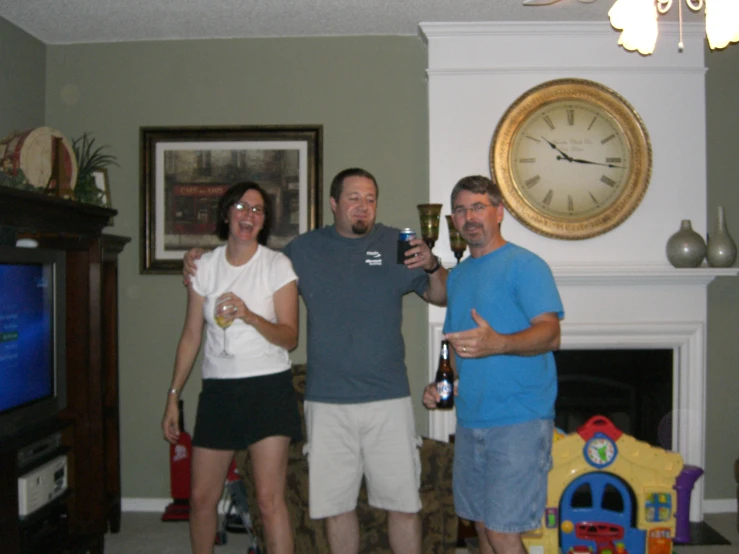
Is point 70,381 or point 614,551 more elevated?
point 70,381

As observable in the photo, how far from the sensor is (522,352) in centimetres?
200

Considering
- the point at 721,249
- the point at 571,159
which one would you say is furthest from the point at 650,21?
the point at 721,249

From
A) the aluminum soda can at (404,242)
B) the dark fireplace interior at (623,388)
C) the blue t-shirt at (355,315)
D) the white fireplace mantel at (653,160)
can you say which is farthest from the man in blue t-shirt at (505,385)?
the dark fireplace interior at (623,388)

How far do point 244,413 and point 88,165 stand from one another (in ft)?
5.70

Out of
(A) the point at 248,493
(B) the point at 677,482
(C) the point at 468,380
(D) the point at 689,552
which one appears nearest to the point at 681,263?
(B) the point at 677,482

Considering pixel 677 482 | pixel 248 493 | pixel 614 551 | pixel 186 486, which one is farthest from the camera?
Answer: pixel 186 486

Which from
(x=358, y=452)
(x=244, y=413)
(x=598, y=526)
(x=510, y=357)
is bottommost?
(x=598, y=526)

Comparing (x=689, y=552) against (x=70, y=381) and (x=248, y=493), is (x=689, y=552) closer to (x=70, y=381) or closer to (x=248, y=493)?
(x=248, y=493)

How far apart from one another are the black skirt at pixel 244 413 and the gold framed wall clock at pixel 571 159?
175cm

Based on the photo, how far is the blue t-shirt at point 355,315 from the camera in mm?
2469

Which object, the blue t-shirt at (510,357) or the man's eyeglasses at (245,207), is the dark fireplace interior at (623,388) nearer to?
the blue t-shirt at (510,357)

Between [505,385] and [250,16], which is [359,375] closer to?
[505,385]

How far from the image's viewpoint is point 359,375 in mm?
2463

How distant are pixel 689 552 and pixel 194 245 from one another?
2.95 m
